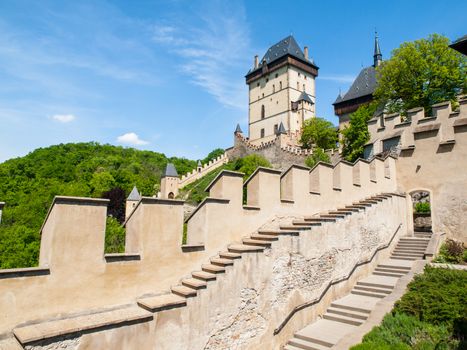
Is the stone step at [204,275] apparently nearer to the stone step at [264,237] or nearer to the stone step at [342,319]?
the stone step at [264,237]

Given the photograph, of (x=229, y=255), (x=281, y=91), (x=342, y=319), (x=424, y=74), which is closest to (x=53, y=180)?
(x=281, y=91)

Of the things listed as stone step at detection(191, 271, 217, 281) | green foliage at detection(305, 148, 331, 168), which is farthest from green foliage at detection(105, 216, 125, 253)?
green foliage at detection(305, 148, 331, 168)

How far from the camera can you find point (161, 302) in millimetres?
5227

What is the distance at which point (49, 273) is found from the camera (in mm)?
4449

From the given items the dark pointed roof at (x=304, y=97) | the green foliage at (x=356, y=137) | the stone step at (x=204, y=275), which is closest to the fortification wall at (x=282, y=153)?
the green foliage at (x=356, y=137)

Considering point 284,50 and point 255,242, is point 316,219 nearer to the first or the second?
point 255,242

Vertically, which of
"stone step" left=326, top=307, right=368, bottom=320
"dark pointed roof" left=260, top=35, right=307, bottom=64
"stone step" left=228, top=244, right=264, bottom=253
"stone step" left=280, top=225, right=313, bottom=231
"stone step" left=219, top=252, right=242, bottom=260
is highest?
"dark pointed roof" left=260, top=35, right=307, bottom=64

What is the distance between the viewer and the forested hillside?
989 inches

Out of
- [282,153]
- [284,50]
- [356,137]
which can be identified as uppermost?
[284,50]

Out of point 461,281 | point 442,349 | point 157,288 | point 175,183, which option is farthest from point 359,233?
point 175,183

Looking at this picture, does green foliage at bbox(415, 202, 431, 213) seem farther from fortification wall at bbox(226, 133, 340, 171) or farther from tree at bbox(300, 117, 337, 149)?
tree at bbox(300, 117, 337, 149)

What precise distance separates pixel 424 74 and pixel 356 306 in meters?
21.2

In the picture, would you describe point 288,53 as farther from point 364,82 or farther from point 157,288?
point 157,288

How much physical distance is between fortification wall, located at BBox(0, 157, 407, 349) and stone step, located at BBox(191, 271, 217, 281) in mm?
169
